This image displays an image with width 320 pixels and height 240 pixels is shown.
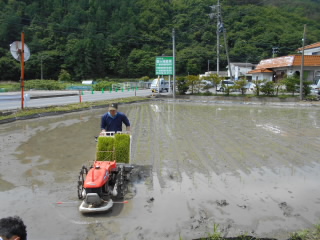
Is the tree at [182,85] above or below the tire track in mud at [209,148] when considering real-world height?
above

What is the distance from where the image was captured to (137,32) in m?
77.3

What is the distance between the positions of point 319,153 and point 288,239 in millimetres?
4994

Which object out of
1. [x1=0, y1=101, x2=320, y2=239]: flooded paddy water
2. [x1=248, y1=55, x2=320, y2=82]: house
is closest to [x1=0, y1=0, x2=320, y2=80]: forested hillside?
[x1=248, y1=55, x2=320, y2=82]: house

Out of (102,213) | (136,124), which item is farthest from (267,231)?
(136,124)

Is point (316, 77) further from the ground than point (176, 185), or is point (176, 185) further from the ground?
point (316, 77)

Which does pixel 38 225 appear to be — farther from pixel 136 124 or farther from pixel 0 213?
pixel 136 124

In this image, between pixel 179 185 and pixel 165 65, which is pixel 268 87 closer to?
pixel 165 65

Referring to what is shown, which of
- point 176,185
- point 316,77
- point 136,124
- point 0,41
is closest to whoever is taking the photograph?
point 176,185

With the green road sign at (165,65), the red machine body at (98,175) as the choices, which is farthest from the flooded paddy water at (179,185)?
the green road sign at (165,65)

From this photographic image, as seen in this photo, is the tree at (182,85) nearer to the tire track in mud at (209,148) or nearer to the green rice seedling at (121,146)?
the tire track in mud at (209,148)

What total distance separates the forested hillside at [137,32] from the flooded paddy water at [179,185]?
61.2m

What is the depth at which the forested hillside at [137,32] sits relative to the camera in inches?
2640

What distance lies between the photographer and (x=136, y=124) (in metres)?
12.6

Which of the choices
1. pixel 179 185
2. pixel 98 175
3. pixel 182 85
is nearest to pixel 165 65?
pixel 182 85
